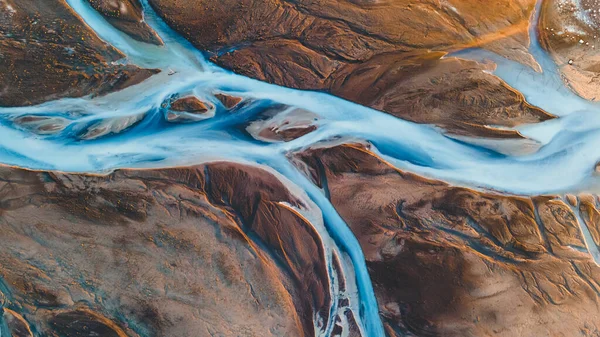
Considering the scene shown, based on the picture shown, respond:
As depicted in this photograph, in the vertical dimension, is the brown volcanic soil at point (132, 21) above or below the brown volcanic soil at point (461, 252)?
above

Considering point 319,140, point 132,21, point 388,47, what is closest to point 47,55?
point 132,21

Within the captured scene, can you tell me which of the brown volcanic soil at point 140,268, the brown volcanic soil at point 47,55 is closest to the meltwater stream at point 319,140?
the brown volcanic soil at point 47,55

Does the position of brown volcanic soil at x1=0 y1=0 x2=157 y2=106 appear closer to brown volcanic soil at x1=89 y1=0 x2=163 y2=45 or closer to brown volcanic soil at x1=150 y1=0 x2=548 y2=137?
brown volcanic soil at x1=89 y1=0 x2=163 y2=45

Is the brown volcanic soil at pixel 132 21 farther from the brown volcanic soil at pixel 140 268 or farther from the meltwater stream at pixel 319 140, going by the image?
the brown volcanic soil at pixel 140 268

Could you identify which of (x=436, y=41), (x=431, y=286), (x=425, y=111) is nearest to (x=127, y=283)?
(x=431, y=286)

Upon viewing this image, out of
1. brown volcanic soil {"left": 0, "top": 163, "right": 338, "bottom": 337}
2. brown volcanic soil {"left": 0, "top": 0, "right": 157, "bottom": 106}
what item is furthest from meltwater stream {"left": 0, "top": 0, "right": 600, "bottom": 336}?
brown volcanic soil {"left": 0, "top": 163, "right": 338, "bottom": 337}

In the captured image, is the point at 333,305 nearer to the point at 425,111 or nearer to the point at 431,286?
the point at 431,286
